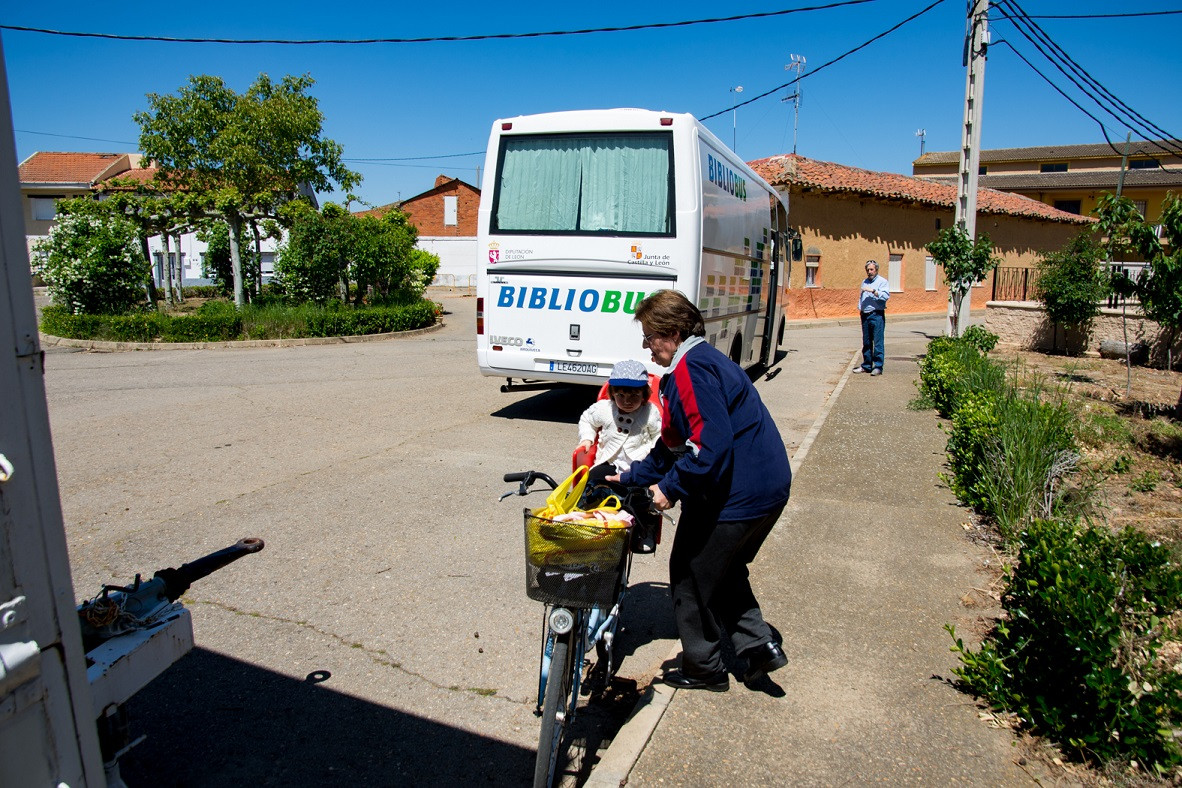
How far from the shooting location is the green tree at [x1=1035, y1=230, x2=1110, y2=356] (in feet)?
50.9

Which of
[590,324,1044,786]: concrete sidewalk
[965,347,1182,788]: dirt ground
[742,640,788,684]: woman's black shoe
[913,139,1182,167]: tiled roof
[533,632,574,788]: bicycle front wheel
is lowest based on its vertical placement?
[590,324,1044,786]: concrete sidewalk

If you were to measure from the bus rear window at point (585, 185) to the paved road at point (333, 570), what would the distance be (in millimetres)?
2327

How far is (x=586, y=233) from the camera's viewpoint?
8.95 m

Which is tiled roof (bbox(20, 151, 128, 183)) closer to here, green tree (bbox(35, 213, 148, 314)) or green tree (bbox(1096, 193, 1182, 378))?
green tree (bbox(35, 213, 148, 314))

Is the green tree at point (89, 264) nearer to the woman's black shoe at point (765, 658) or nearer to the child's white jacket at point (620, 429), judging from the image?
the child's white jacket at point (620, 429)

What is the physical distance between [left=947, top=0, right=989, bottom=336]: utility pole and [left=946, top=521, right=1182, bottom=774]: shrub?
42.3ft

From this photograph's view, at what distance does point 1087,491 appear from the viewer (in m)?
5.55

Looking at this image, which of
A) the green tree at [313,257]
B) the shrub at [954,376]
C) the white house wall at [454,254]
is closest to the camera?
the shrub at [954,376]

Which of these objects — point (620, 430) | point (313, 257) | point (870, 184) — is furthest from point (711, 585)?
point (870, 184)

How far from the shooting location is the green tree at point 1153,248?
8.05 m

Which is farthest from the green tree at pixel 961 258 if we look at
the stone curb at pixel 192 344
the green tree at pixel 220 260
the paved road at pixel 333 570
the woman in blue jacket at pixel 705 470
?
the green tree at pixel 220 260

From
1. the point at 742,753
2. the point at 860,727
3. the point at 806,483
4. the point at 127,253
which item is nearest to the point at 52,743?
the point at 742,753

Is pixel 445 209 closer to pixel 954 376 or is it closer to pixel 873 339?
pixel 873 339

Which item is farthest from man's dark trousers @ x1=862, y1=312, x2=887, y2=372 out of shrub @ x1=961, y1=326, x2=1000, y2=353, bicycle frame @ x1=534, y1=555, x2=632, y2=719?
bicycle frame @ x1=534, y1=555, x2=632, y2=719
